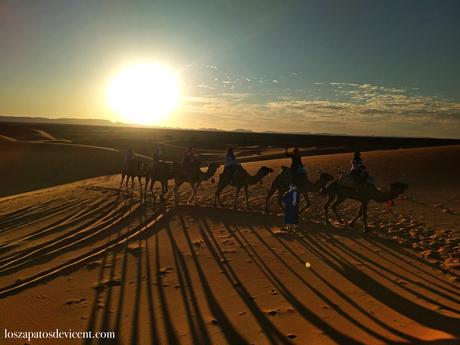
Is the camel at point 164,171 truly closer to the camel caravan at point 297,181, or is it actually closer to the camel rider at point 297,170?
the camel caravan at point 297,181

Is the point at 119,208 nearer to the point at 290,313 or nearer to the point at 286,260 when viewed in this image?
the point at 286,260

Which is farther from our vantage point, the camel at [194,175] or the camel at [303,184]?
the camel at [194,175]

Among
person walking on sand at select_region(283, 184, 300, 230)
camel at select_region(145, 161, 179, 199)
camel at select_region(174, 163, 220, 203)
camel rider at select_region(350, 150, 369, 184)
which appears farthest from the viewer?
camel at select_region(145, 161, 179, 199)

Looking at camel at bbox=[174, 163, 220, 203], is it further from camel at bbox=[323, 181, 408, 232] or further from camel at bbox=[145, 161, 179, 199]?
camel at bbox=[323, 181, 408, 232]

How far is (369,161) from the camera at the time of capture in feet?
90.3

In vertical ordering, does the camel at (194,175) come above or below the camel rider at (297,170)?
below

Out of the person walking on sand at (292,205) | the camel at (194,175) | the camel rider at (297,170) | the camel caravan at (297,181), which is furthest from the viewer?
the camel at (194,175)

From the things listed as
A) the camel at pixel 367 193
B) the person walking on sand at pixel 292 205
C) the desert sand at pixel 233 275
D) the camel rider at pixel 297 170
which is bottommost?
the desert sand at pixel 233 275

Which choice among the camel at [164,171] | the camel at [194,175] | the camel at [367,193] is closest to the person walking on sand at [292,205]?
the camel at [367,193]

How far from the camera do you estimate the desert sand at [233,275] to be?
6.34 metres

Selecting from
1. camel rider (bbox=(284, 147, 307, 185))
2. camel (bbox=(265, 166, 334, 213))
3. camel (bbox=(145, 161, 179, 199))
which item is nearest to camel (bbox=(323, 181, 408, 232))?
camel (bbox=(265, 166, 334, 213))

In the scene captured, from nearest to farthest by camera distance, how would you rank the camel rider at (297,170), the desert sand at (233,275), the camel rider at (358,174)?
the desert sand at (233,275) < the camel rider at (358,174) < the camel rider at (297,170)

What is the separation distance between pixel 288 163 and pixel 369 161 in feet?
19.2

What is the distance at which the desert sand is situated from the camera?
250 inches
